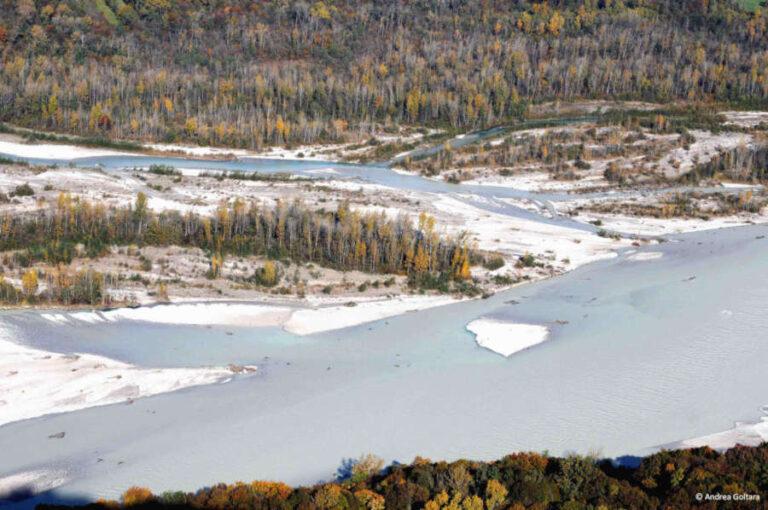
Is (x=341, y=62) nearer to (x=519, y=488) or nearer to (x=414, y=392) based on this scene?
(x=414, y=392)

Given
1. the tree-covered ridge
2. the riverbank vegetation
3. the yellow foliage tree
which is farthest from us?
the tree-covered ridge

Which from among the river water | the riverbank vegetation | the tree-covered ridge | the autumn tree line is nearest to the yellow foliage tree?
the river water

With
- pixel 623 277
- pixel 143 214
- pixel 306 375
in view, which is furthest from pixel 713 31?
pixel 306 375

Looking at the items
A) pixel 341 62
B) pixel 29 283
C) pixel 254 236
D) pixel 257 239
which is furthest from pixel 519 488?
pixel 341 62

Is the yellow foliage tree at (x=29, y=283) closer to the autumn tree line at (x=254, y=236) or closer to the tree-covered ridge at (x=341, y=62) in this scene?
the autumn tree line at (x=254, y=236)

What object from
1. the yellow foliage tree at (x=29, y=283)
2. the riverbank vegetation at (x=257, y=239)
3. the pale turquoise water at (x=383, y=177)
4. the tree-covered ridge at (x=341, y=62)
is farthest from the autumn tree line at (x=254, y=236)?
the tree-covered ridge at (x=341, y=62)

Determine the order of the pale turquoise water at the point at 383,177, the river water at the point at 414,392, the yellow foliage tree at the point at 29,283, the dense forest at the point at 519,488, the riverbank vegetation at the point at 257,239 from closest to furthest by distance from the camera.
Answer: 1. the dense forest at the point at 519,488
2. the river water at the point at 414,392
3. the yellow foliage tree at the point at 29,283
4. the riverbank vegetation at the point at 257,239
5. the pale turquoise water at the point at 383,177

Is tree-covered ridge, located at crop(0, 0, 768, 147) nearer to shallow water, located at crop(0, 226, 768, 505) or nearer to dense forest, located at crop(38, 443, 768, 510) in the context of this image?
shallow water, located at crop(0, 226, 768, 505)
